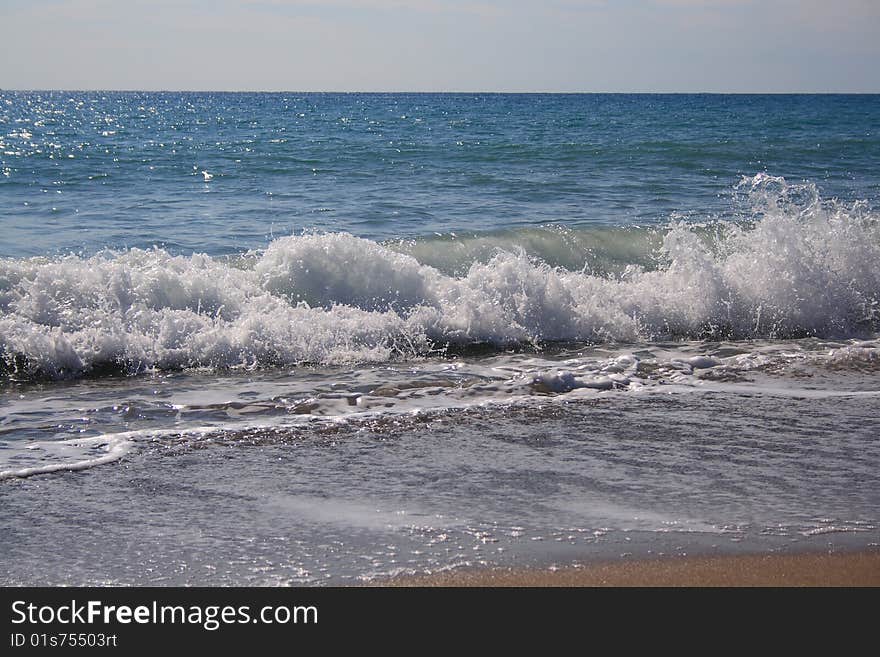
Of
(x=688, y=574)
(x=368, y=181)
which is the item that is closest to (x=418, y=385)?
(x=688, y=574)

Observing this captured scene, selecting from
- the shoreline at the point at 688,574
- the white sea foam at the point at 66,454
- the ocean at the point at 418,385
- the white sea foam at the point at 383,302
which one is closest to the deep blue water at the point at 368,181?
the ocean at the point at 418,385

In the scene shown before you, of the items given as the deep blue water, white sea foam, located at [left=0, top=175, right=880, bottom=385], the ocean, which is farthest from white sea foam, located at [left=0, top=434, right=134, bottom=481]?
the deep blue water

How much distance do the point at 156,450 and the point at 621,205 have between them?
409 inches

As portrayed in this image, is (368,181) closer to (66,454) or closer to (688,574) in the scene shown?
(66,454)

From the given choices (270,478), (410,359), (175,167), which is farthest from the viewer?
(175,167)

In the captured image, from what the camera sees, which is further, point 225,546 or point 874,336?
point 874,336

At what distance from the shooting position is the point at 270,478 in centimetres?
447

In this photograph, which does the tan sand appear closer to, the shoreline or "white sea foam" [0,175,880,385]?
the shoreline

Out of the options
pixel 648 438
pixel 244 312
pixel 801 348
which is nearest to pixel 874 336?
pixel 801 348

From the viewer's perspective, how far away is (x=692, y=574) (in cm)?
Result: 346

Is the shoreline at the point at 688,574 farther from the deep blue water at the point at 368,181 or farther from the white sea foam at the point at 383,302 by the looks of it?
the deep blue water at the point at 368,181

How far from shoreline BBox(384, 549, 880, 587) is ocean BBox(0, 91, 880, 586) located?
0.09 m
